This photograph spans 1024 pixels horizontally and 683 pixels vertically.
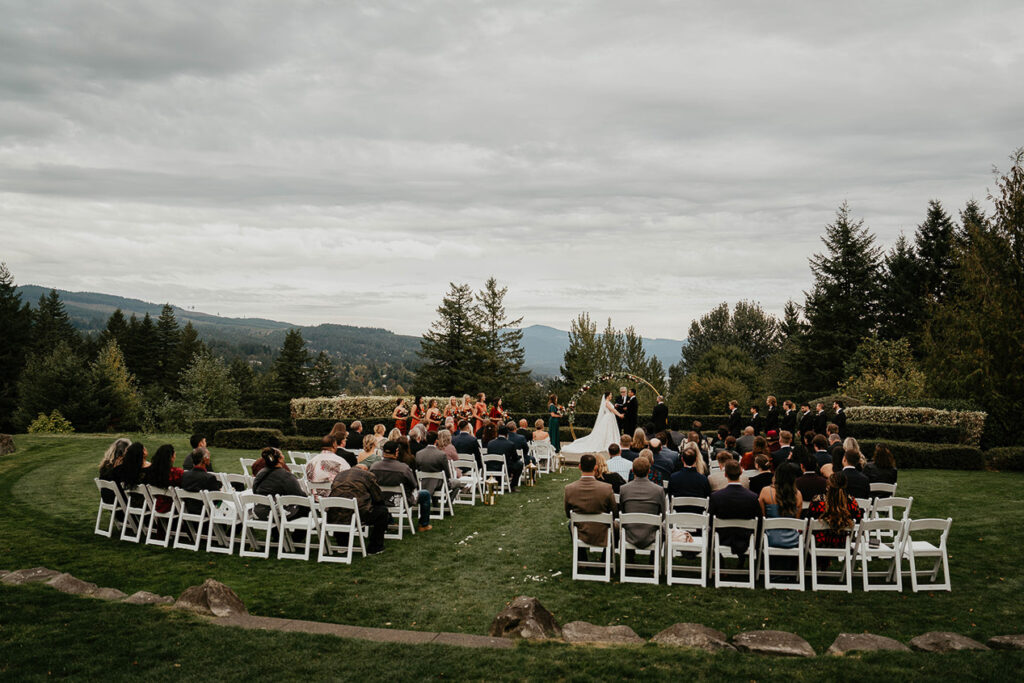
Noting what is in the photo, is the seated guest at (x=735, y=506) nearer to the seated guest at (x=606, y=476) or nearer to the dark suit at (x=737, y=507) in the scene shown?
the dark suit at (x=737, y=507)

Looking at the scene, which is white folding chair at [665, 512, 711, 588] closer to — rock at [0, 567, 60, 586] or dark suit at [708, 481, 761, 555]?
dark suit at [708, 481, 761, 555]

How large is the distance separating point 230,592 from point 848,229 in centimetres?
4639

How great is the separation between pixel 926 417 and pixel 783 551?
16.2 m

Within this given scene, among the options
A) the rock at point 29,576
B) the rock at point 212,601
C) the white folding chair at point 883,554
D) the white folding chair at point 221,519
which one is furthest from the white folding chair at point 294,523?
the white folding chair at point 883,554

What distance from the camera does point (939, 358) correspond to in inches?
925

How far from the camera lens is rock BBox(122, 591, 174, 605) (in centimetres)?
641

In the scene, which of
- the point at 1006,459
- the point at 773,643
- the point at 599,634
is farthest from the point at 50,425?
the point at 1006,459

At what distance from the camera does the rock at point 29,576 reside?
6918 mm

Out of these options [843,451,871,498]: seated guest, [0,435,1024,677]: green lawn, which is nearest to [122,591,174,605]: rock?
[0,435,1024,677]: green lawn

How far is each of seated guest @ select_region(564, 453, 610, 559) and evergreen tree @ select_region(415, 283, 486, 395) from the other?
43211 millimetres

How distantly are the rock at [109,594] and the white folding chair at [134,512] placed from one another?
2454 millimetres

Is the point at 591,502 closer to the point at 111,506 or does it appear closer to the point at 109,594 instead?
the point at 109,594

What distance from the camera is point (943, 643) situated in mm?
5441

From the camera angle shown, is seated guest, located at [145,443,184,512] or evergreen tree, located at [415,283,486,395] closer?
seated guest, located at [145,443,184,512]
